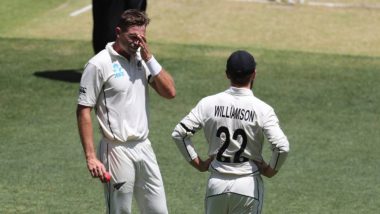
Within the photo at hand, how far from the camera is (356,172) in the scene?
10734 mm

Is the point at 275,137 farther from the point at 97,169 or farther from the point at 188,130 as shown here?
the point at 97,169

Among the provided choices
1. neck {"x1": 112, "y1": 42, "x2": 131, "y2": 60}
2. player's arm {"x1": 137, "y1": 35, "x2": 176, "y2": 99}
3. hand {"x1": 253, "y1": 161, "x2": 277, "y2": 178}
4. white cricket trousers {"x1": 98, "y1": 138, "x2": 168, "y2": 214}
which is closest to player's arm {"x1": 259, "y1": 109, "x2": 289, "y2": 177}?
hand {"x1": 253, "y1": 161, "x2": 277, "y2": 178}

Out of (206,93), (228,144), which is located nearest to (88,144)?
(228,144)

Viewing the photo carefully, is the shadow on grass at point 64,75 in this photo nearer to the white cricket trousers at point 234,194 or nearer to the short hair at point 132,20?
the short hair at point 132,20

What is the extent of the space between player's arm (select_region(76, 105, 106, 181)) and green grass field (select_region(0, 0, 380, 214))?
2376 mm

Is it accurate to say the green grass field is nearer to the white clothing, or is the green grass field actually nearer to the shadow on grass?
the shadow on grass

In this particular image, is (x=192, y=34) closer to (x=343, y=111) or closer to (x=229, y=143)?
(x=343, y=111)

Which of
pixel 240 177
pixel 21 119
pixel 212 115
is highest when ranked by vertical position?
pixel 212 115

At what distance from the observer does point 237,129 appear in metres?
6.77

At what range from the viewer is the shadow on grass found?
14.1m

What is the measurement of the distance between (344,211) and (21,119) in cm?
477

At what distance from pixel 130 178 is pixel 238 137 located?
1.02 metres

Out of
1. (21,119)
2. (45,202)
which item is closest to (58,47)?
(21,119)

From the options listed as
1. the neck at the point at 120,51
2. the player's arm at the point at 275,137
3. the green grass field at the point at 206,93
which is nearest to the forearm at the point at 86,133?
the neck at the point at 120,51
